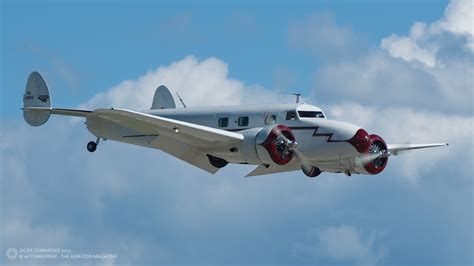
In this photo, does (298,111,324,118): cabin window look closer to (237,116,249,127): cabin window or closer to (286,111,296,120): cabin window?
(286,111,296,120): cabin window

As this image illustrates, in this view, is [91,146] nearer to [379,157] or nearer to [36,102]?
[36,102]

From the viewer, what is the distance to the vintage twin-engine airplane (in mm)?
44969

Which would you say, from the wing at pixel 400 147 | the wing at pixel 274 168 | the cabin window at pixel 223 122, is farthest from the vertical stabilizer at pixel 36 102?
the wing at pixel 400 147

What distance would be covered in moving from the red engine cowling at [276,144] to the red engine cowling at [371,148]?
244 centimetres

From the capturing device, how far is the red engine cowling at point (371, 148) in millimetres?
45250

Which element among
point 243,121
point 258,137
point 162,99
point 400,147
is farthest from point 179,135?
point 400,147

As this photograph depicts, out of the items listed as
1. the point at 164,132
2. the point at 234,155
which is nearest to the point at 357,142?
the point at 234,155

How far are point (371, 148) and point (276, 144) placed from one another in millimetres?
4330

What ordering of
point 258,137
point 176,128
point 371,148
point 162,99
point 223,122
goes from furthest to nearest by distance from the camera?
point 162,99
point 223,122
point 371,148
point 176,128
point 258,137

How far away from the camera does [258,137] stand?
44.9 meters

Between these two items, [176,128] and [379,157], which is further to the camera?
[379,157]

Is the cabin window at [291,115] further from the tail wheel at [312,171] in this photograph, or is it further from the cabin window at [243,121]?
the tail wheel at [312,171]

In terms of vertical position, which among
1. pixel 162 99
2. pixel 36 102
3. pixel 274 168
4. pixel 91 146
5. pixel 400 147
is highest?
pixel 162 99

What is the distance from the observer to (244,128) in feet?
153
